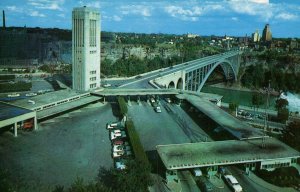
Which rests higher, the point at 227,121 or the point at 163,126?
the point at 227,121

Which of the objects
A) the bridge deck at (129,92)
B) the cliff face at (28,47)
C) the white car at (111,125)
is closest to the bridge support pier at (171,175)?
the white car at (111,125)

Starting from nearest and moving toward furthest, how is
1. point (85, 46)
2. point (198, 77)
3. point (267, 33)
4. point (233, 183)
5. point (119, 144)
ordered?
1. point (233, 183)
2. point (119, 144)
3. point (85, 46)
4. point (198, 77)
5. point (267, 33)

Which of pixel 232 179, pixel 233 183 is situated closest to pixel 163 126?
pixel 232 179

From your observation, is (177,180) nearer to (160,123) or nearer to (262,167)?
(262,167)

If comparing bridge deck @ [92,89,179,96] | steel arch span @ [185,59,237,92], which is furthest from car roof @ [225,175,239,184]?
steel arch span @ [185,59,237,92]

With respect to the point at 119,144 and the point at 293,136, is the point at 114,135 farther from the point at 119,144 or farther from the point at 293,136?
the point at 293,136

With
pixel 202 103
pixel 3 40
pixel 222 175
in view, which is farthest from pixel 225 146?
pixel 3 40
